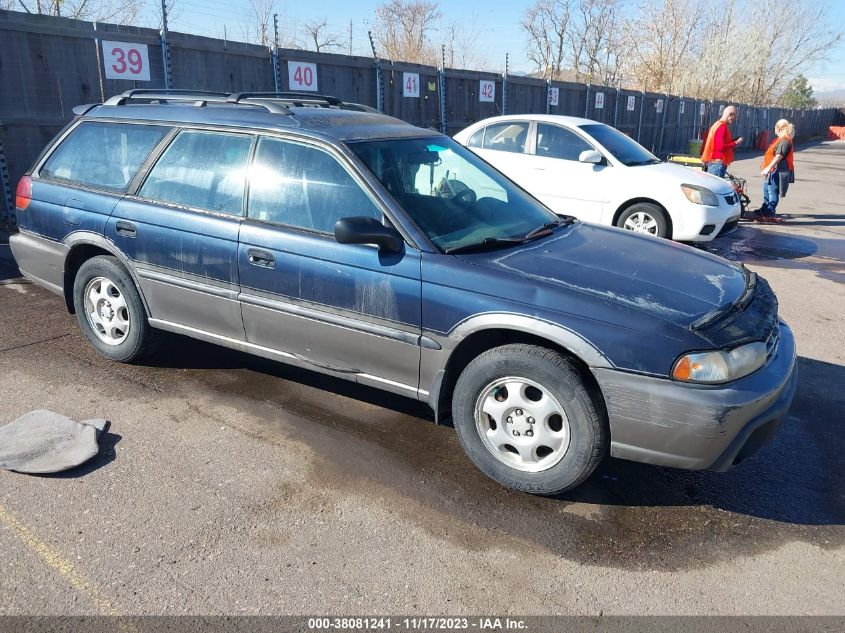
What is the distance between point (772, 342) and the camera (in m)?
3.41

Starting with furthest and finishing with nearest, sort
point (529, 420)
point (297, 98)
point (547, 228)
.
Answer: point (297, 98), point (547, 228), point (529, 420)

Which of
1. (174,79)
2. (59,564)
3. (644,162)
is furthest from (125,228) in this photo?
(644,162)

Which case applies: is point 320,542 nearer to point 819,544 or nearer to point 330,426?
point 330,426

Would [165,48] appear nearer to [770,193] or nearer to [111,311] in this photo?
[111,311]

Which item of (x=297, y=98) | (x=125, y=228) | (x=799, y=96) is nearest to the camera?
(x=125, y=228)

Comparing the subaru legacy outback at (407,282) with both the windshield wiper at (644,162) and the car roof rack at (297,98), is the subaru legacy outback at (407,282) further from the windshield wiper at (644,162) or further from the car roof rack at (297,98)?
the windshield wiper at (644,162)

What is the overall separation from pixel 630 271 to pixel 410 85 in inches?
428

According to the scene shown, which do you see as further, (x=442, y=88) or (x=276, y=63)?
(x=442, y=88)

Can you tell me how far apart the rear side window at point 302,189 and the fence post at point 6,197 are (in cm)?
629

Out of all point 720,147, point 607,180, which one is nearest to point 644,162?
point 607,180

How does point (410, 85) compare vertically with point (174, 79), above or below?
above

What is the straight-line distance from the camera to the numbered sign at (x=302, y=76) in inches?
445

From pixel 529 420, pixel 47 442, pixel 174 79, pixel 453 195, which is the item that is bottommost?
pixel 47 442

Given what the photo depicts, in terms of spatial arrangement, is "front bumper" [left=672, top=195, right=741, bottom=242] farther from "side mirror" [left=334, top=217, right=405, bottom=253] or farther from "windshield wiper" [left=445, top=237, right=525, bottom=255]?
"side mirror" [left=334, top=217, right=405, bottom=253]
